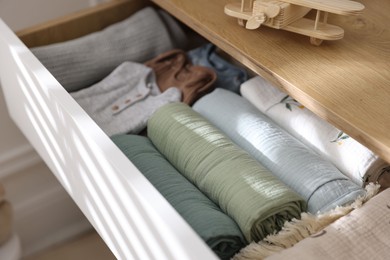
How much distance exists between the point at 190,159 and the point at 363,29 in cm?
36

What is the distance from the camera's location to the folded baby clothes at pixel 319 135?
3.01 ft

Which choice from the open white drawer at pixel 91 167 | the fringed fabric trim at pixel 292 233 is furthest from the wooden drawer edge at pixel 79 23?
the fringed fabric trim at pixel 292 233

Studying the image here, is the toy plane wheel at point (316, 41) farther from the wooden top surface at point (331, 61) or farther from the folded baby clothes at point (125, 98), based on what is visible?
the folded baby clothes at point (125, 98)

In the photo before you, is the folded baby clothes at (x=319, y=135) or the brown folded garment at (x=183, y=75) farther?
the brown folded garment at (x=183, y=75)

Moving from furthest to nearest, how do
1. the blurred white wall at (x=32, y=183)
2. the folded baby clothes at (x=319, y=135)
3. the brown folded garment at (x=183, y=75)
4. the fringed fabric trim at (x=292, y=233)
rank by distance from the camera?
the blurred white wall at (x=32, y=183) < the brown folded garment at (x=183, y=75) < the folded baby clothes at (x=319, y=135) < the fringed fabric trim at (x=292, y=233)

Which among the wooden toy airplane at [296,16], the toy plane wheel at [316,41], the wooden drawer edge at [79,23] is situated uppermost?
the wooden toy airplane at [296,16]

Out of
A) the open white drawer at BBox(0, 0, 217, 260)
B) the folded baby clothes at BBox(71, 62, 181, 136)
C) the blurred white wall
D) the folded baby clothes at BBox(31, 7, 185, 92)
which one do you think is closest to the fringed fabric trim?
the open white drawer at BBox(0, 0, 217, 260)

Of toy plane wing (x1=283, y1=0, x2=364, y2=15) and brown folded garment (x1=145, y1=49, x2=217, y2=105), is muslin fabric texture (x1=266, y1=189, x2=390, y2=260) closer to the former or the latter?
toy plane wing (x1=283, y1=0, x2=364, y2=15)

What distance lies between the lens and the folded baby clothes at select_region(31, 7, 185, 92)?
120 centimetres

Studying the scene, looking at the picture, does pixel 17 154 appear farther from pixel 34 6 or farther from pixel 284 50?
pixel 284 50

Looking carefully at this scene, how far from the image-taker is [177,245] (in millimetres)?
646

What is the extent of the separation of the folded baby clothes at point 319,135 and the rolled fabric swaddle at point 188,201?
20cm

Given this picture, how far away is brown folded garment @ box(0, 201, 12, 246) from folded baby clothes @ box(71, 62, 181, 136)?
0.30 meters

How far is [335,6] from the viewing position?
93cm
